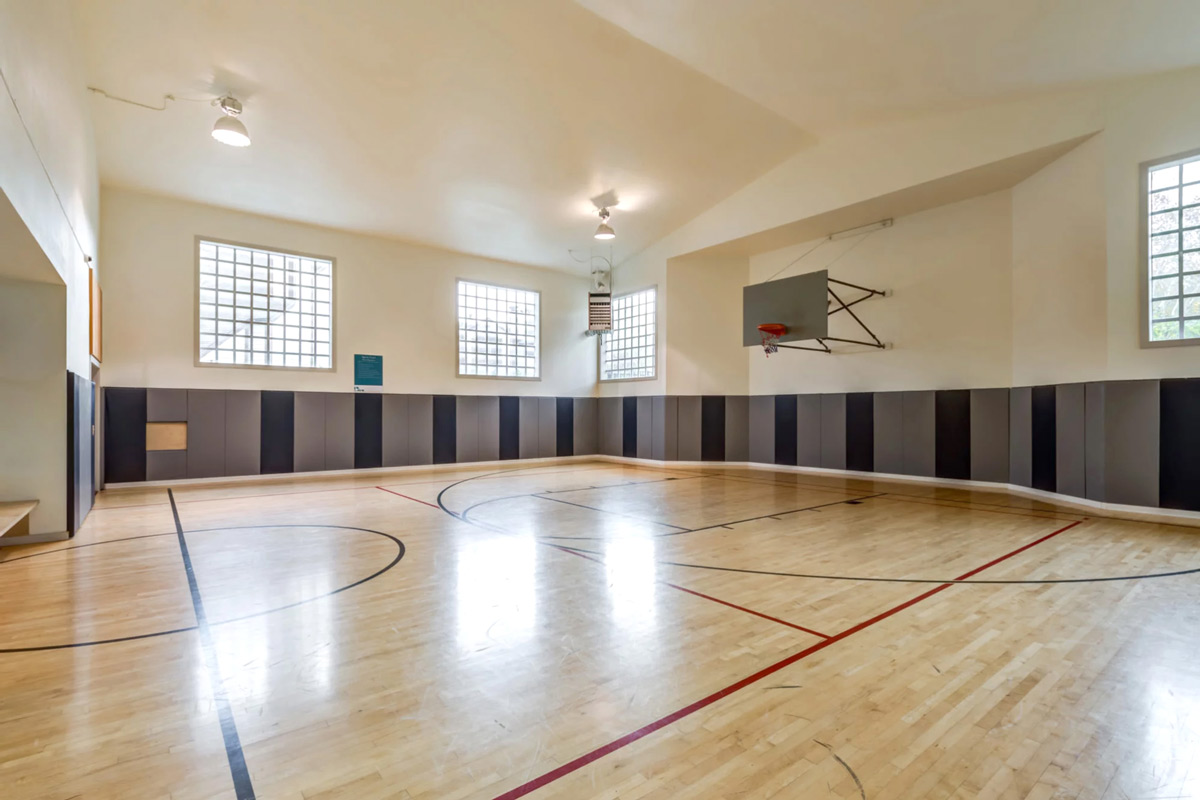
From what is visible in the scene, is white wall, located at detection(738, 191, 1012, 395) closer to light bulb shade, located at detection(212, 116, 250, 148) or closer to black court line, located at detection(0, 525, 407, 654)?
black court line, located at detection(0, 525, 407, 654)

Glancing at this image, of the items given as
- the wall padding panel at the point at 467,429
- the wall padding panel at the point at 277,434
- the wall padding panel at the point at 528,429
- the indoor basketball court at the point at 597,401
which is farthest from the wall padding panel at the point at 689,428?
the wall padding panel at the point at 277,434

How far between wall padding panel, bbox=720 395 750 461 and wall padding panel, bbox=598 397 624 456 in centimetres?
242

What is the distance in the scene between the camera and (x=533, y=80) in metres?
6.77

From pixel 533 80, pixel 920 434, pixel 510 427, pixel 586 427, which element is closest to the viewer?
pixel 533 80

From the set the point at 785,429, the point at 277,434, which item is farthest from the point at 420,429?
the point at 785,429

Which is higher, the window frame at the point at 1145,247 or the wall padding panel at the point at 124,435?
the window frame at the point at 1145,247

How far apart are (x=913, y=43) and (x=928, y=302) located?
3.92 metres

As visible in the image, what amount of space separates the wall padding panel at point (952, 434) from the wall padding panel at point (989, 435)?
8cm

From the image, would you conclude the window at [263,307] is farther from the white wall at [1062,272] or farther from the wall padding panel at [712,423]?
the white wall at [1062,272]

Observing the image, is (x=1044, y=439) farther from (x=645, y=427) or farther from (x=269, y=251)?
(x=269, y=251)

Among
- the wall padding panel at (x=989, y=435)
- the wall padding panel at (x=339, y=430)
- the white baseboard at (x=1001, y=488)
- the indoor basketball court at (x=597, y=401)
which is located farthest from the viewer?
the wall padding panel at (x=339, y=430)

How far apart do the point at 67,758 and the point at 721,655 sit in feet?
7.74

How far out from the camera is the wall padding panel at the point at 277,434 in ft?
29.8

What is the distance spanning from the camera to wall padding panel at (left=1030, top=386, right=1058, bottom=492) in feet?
22.8
